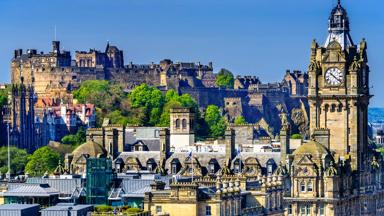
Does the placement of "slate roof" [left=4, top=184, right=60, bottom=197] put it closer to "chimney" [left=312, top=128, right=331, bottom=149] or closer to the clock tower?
"chimney" [left=312, top=128, right=331, bottom=149]

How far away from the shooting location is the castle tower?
14912cm

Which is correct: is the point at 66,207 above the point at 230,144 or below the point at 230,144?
below

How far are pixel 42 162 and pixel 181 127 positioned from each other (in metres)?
28.4

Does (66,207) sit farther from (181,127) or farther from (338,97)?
(181,127)

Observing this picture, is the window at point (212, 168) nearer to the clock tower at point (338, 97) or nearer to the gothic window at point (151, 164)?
the gothic window at point (151, 164)

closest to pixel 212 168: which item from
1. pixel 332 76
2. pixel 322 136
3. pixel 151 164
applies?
pixel 151 164

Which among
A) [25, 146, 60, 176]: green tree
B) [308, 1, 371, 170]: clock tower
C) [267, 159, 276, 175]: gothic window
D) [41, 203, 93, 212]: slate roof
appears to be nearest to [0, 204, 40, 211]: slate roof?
[41, 203, 93, 212]: slate roof

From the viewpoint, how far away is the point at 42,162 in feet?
575

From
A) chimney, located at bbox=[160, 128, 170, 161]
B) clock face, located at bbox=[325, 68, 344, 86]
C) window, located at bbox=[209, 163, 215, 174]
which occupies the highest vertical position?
clock face, located at bbox=[325, 68, 344, 86]

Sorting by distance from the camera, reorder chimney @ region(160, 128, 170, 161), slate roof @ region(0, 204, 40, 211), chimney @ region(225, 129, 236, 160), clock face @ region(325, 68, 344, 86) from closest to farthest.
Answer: slate roof @ region(0, 204, 40, 211) → chimney @ region(225, 129, 236, 160) → chimney @ region(160, 128, 170, 161) → clock face @ region(325, 68, 344, 86)

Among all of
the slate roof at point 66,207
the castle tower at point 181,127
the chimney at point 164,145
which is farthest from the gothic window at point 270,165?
the slate roof at point 66,207

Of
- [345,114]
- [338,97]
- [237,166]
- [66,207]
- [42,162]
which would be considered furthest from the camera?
[42,162]

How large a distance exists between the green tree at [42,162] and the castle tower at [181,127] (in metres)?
19.1

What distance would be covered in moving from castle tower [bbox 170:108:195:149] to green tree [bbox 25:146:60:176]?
62.6 ft
